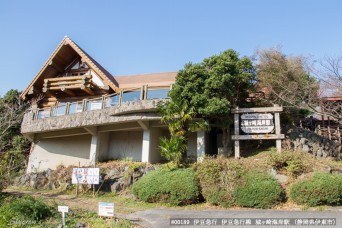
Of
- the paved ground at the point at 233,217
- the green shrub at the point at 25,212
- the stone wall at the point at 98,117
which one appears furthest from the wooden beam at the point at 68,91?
the paved ground at the point at 233,217

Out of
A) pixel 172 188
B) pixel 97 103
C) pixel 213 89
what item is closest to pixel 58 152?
pixel 97 103

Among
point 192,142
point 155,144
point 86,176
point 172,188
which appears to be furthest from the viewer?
point 192,142

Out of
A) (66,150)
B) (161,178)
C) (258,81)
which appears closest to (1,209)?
(161,178)

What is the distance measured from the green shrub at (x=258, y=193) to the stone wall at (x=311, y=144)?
463 centimetres

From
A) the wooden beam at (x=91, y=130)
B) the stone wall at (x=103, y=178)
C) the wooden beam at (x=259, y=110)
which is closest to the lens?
the wooden beam at (x=259, y=110)

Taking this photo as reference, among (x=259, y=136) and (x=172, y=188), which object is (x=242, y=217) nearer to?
(x=172, y=188)

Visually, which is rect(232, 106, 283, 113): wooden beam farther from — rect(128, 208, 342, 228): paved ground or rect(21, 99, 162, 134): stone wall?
rect(128, 208, 342, 228): paved ground

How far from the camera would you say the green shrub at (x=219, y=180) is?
10023 millimetres

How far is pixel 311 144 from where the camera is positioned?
566 inches

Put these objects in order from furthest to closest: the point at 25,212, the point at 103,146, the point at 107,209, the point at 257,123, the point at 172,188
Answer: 1. the point at 103,146
2. the point at 257,123
3. the point at 172,188
4. the point at 25,212
5. the point at 107,209

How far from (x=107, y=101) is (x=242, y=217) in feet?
34.8

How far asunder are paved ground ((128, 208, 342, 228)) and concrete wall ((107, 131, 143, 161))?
8788mm

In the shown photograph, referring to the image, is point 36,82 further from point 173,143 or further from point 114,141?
point 173,143

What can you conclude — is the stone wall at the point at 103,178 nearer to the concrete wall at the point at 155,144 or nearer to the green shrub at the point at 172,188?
the concrete wall at the point at 155,144
